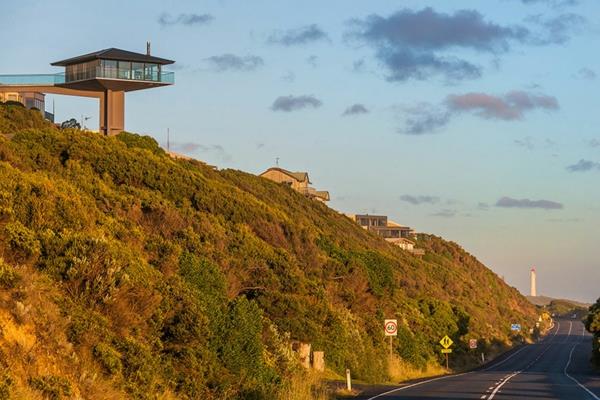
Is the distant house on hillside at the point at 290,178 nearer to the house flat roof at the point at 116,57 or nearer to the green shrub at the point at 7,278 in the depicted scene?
the house flat roof at the point at 116,57

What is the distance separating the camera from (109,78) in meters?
59.3

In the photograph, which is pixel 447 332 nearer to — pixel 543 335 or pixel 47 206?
pixel 47 206

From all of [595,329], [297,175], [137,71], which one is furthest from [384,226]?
[137,71]

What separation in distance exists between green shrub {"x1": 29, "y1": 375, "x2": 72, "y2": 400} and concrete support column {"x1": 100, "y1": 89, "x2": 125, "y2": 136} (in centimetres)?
4506

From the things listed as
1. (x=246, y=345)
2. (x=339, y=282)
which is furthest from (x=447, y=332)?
(x=246, y=345)

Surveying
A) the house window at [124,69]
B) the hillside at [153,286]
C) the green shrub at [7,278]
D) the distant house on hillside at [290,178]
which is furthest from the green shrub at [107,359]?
the distant house on hillside at [290,178]

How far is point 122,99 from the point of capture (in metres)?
61.4

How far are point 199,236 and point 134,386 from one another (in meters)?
15.9

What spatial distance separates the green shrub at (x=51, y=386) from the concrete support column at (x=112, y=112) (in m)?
45.1

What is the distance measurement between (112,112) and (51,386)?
47155 mm

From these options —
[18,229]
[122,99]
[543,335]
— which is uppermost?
[122,99]

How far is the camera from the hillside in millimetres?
16641

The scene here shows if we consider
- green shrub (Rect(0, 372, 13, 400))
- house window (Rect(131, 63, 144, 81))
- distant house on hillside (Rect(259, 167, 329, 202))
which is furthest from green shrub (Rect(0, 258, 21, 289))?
distant house on hillside (Rect(259, 167, 329, 202))

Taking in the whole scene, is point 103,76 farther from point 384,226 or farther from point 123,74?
point 384,226
